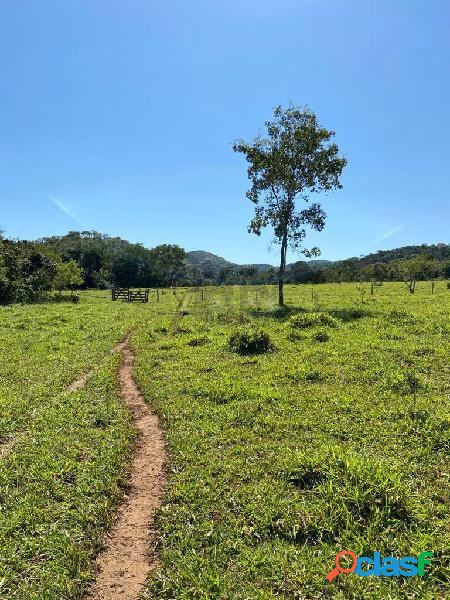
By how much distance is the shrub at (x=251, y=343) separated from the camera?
15617mm

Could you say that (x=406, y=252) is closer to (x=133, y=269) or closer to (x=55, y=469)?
(x=133, y=269)

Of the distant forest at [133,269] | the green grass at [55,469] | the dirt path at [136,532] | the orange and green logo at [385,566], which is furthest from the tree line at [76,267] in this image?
the orange and green logo at [385,566]

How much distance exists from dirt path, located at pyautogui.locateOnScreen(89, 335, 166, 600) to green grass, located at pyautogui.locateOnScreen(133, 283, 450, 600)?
0.79ft

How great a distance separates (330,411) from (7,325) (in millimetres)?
20959

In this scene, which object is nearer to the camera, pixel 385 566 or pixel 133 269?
pixel 385 566

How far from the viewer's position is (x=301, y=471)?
641 centimetres

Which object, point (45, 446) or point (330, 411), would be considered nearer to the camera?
point (45, 446)

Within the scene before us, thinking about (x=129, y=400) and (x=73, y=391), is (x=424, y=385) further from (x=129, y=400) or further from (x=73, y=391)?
(x=73, y=391)

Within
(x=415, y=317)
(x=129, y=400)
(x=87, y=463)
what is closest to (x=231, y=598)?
(x=87, y=463)

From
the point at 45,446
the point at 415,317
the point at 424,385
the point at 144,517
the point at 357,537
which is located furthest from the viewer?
the point at 415,317

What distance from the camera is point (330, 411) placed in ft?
29.7

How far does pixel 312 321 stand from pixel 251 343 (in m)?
5.56

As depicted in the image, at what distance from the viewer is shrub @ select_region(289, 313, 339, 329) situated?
1983 cm

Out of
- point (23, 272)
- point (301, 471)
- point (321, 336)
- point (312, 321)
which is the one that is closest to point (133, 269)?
point (23, 272)
